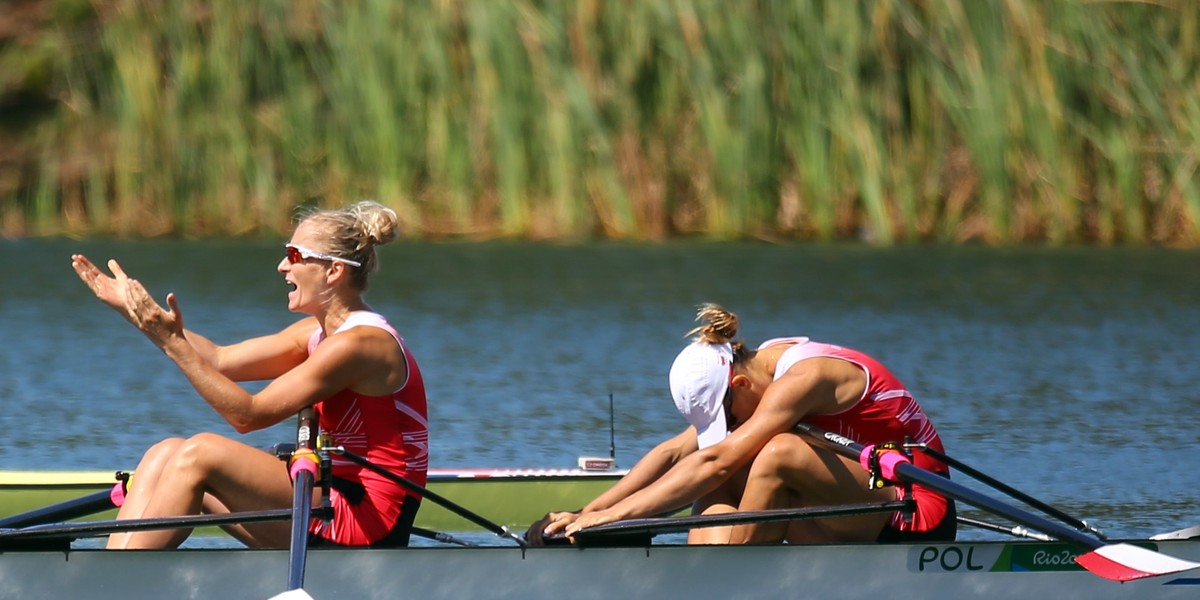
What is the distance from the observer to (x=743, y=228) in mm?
16312

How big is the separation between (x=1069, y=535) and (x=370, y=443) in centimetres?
→ 202

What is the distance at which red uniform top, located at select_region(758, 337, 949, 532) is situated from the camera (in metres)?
5.64

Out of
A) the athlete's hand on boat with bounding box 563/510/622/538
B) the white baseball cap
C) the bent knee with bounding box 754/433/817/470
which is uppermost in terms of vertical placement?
the white baseball cap

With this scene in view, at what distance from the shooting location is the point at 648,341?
43.3ft

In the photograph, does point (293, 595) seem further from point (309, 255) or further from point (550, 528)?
point (309, 255)

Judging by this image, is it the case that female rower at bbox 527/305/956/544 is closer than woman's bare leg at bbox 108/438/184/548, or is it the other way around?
woman's bare leg at bbox 108/438/184/548

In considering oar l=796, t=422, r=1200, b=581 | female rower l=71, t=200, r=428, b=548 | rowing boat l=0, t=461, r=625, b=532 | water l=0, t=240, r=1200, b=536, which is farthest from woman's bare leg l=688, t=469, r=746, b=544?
water l=0, t=240, r=1200, b=536

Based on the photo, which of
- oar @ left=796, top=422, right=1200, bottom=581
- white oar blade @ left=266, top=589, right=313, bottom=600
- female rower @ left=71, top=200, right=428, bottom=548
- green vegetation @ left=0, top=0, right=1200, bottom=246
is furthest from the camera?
green vegetation @ left=0, top=0, right=1200, bottom=246

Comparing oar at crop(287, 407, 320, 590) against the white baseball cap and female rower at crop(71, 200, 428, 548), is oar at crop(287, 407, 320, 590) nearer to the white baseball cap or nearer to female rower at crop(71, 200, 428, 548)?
female rower at crop(71, 200, 428, 548)

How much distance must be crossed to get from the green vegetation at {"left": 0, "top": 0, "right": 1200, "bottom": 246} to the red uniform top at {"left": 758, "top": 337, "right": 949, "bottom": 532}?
1023 centimetres

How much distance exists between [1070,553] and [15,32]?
15261 millimetres

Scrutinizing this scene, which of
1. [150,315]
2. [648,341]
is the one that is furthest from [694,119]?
[150,315]

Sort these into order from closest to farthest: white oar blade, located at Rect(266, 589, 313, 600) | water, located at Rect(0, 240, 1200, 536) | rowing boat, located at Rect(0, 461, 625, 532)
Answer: white oar blade, located at Rect(266, 589, 313, 600), rowing boat, located at Rect(0, 461, 625, 532), water, located at Rect(0, 240, 1200, 536)

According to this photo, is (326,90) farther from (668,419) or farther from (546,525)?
(546,525)
